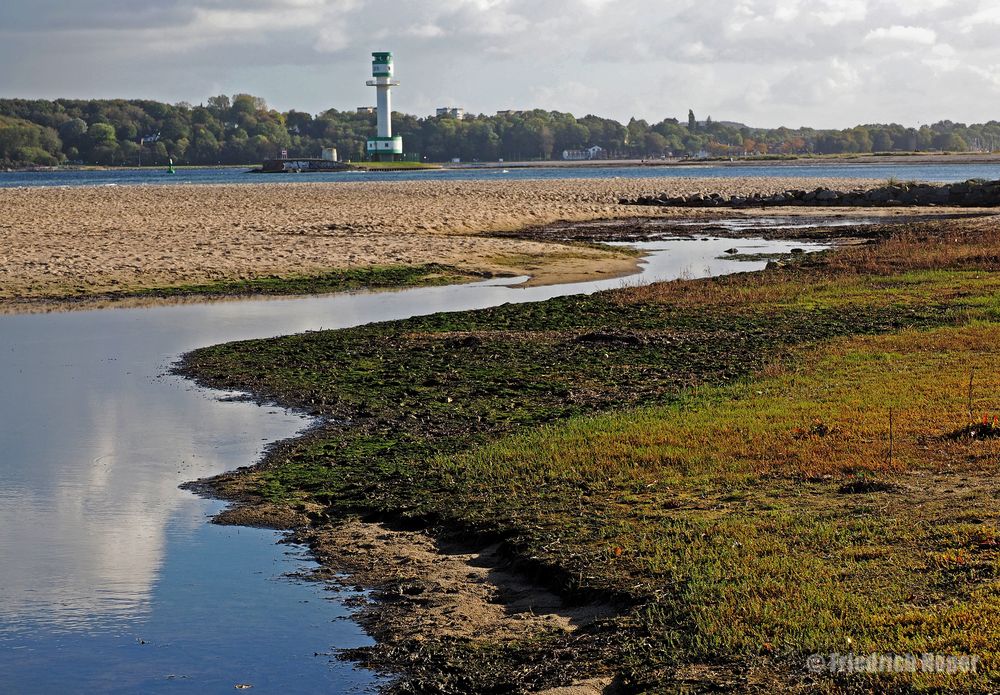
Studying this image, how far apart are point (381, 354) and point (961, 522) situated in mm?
12029

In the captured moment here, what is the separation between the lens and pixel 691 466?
1232 cm

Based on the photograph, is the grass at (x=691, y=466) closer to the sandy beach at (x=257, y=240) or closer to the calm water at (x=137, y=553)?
the calm water at (x=137, y=553)

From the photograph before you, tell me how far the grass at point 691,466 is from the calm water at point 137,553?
0.89m

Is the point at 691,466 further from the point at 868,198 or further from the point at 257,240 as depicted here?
the point at 868,198

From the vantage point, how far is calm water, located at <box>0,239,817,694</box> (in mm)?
8664

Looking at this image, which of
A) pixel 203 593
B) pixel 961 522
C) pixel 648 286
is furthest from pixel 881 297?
pixel 203 593

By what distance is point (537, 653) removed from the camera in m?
8.48

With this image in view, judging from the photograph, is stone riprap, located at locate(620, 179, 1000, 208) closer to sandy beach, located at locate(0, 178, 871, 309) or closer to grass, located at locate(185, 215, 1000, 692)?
sandy beach, located at locate(0, 178, 871, 309)

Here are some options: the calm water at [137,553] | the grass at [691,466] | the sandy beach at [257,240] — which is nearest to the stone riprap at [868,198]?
the sandy beach at [257,240]

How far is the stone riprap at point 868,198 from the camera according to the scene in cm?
7006

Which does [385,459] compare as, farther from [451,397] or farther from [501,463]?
[451,397]

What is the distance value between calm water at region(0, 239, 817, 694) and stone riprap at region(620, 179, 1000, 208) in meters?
57.7

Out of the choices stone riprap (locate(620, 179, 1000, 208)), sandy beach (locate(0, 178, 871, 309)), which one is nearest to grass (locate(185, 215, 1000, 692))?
sandy beach (locate(0, 178, 871, 309))

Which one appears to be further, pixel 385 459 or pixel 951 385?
pixel 951 385
